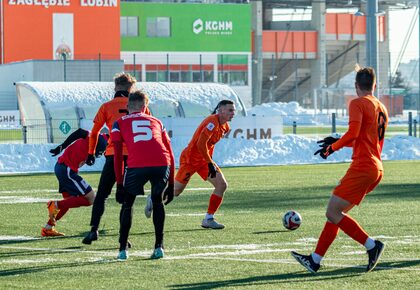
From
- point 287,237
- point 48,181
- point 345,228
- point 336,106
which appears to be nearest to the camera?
point 345,228

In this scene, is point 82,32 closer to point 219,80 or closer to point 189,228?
point 219,80

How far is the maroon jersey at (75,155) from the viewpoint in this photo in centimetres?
1435

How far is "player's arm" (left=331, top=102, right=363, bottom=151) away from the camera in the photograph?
1069 centimetres

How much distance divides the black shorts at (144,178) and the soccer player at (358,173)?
5.73 ft

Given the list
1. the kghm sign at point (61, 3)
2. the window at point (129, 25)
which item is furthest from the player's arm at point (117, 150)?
the window at point (129, 25)

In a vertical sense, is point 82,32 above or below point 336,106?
above

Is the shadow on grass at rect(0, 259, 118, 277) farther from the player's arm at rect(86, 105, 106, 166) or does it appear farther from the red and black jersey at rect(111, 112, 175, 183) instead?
the player's arm at rect(86, 105, 106, 166)

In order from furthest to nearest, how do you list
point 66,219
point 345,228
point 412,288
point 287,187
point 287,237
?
1. point 287,187
2. point 66,219
3. point 287,237
4. point 345,228
5. point 412,288

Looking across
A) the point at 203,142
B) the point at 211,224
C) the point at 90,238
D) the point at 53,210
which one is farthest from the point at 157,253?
the point at 203,142

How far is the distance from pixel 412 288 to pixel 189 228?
5670mm

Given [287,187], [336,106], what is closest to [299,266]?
[287,187]

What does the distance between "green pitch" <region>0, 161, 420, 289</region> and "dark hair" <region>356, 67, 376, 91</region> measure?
171cm

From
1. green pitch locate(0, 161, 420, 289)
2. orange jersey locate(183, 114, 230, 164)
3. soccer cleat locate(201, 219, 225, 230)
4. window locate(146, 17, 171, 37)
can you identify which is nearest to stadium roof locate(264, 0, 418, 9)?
window locate(146, 17, 171, 37)

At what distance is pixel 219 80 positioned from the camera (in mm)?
78312
